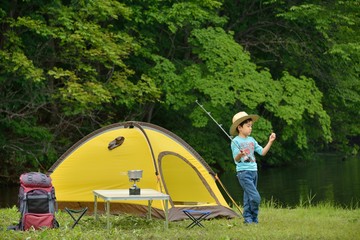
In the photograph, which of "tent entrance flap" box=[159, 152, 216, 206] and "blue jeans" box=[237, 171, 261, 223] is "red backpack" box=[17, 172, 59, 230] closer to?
"blue jeans" box=[237, 171, 261, 223]

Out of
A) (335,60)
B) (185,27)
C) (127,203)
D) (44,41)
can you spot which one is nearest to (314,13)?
(335,60)

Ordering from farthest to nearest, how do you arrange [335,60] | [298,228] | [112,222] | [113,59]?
[335,60] < [113,59] < [112,222] < [298,228]

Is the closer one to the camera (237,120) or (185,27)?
(237,120)

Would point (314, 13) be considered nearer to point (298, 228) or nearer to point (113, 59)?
point (113, 59)

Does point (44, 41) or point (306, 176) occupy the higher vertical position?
point (44, 41)

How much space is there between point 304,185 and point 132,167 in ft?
40.0

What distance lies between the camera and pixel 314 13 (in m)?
24.7

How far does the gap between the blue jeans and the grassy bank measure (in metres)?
0.16

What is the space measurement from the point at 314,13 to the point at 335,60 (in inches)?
78.3

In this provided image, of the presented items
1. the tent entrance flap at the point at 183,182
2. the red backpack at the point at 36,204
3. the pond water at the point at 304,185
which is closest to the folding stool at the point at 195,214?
the tent entrance flap at the point at 183,182

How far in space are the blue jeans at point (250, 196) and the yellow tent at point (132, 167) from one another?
1.12 metres

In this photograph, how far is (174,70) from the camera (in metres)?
23.7

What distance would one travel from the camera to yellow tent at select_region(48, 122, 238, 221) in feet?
40.3

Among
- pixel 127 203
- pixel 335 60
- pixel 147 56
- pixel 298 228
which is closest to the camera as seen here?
pixel 298 228
